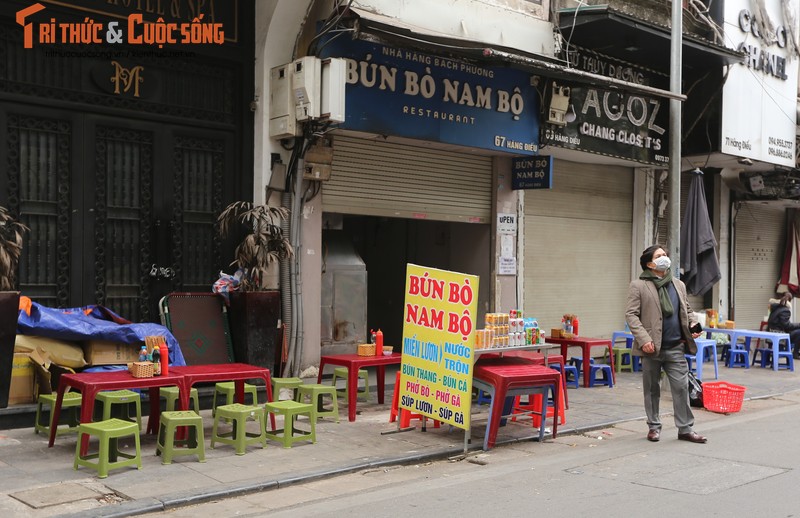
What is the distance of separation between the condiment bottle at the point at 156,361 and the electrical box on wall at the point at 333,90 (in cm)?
408

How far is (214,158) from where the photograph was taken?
11234mm

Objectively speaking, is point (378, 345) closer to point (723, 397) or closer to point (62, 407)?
point (62, 407)

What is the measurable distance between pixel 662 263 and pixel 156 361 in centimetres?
534

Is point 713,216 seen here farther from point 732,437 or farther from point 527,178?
point 732,437

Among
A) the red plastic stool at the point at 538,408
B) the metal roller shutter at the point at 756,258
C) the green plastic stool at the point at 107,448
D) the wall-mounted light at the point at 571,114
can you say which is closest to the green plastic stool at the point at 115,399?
the green plastic stool at the point at 107,448

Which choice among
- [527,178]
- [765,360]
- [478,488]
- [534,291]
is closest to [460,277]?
[478,488]

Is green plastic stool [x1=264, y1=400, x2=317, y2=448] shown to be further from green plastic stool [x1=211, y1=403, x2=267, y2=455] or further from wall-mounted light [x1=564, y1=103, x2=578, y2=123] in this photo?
wall-mounted light [x1=564, y1=103, x2=578, y2=123]

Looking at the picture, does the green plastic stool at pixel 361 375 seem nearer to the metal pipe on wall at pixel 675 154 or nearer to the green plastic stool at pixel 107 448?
the green plastic stool at pixel 107 448

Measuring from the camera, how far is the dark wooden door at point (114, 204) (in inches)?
382

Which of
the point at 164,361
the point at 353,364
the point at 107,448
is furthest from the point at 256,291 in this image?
the point at 107,448

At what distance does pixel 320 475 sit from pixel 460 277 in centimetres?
235

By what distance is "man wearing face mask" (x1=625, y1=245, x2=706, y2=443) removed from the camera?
344 inches

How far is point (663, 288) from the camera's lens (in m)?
8.84

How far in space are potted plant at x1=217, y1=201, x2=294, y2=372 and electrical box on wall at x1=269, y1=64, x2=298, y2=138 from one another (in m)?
1.11
